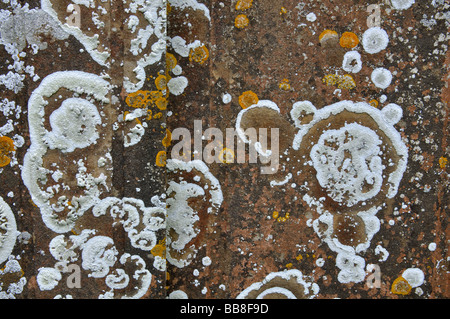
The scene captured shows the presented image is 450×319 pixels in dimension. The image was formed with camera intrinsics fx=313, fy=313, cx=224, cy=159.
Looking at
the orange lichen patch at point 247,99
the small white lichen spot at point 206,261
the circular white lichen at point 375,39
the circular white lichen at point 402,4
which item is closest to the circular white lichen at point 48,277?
the small white lichen spot at point 206,261

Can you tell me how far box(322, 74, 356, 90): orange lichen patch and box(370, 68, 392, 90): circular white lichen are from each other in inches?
2.7

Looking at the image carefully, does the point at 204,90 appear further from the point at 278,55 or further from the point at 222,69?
the point at 278,55

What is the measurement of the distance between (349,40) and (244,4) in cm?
36

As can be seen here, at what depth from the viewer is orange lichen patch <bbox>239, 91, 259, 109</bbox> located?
3.35 ft

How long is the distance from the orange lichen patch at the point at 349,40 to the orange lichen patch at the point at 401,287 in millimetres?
792

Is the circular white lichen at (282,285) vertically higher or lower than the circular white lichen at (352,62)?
lower

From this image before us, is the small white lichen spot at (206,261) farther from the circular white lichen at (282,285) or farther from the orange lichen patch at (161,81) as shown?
the orange lichen patch at (161,81)

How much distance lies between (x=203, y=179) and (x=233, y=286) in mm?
376

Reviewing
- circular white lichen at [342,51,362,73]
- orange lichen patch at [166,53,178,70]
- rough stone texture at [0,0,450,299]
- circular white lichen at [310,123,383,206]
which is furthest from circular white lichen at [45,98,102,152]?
circular white lichen at [342,51,362,73]

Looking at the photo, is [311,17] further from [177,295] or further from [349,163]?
[177,295]

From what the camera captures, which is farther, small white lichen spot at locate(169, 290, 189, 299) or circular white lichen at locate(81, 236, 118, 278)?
small white lichen spot at locate(169, 290, 189, 299)

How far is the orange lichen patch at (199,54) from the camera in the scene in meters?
1.00

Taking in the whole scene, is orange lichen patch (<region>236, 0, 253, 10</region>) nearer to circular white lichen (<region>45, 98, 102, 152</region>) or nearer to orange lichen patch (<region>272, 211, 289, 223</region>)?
circular white lichen (<region>45, 98, 102, 152</region>)

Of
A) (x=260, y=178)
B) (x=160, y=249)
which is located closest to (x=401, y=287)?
(x=260, y=178)
